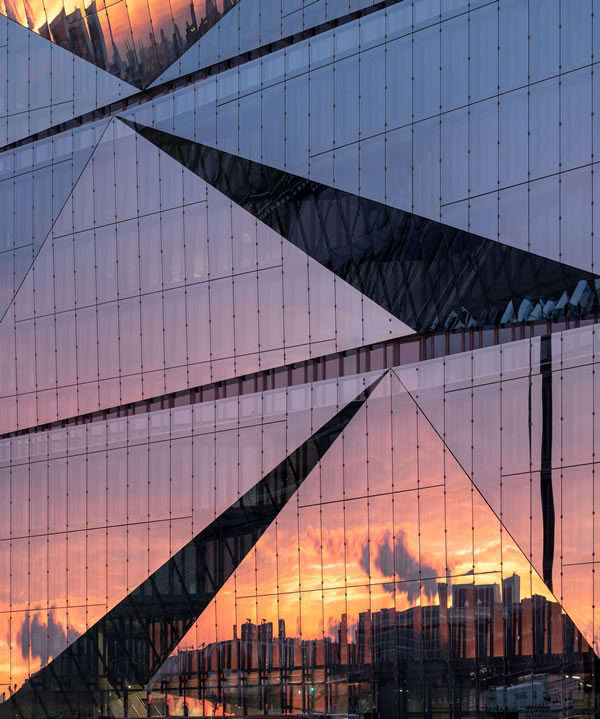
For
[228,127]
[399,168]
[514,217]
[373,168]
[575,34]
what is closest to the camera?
[575,34]

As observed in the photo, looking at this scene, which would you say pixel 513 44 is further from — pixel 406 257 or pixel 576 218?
pixel 406 257

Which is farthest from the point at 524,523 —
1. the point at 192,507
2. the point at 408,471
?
the point at 192,507

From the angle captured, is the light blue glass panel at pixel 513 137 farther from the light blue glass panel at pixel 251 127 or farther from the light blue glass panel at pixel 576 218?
the light blue glass panel at pixel 251 127

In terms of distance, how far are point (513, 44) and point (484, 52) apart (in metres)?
0.66

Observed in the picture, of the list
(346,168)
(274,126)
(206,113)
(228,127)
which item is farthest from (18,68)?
(346,168)

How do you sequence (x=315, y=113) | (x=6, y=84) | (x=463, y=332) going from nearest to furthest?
(x=463, y=332)
(x=315, y=113)
(x=6, y=84)

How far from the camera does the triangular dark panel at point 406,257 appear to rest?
82.7 feet

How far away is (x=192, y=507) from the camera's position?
30234 mm

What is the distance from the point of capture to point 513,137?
25.8 meters

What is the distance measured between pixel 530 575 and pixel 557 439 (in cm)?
253

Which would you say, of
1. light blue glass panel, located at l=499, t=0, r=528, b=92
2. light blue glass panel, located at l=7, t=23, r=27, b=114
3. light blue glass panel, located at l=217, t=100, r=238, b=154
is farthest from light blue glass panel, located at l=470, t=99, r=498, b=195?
light blue glass panel, located at l=7, t=23, r=27, b=114

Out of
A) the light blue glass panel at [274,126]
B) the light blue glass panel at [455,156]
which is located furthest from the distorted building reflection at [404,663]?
the light blue glass panel at [274,126]

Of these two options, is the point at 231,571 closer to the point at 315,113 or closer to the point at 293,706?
the point at 293,706

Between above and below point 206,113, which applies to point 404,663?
below
